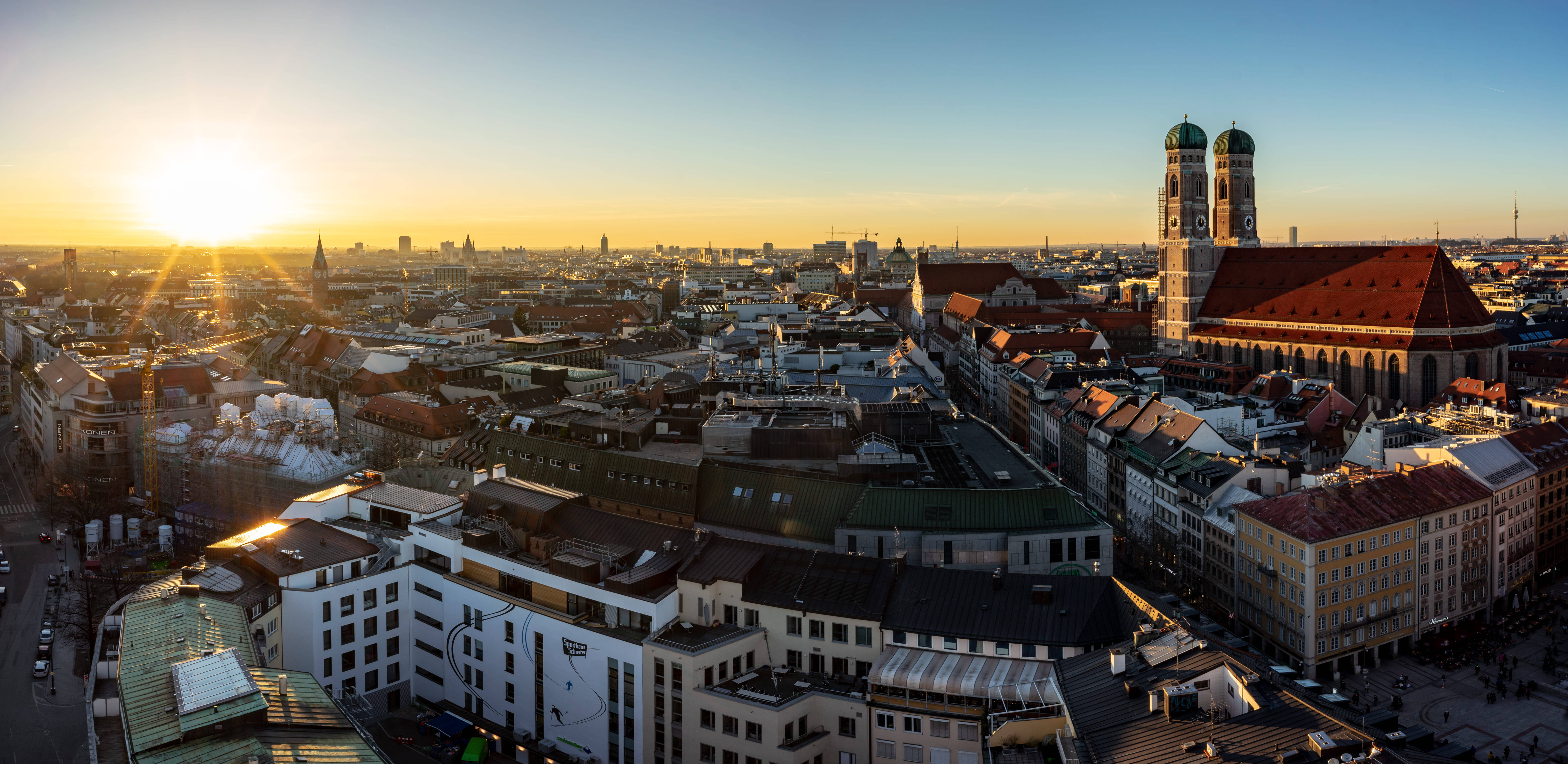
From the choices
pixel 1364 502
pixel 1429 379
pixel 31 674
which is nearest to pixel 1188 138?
pixel 1429 379

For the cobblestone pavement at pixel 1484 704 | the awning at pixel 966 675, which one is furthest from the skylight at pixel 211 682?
the cobblestone pavement at pixel 1484 704

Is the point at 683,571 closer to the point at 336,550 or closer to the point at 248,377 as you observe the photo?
the point at 336,550

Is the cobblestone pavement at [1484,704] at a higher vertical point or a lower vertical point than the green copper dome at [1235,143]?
lower

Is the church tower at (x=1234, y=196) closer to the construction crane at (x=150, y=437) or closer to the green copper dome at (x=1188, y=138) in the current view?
the green copper dome at (x=1188, y=138)

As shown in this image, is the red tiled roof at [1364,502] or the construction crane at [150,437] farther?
the construction crane at [150,437]

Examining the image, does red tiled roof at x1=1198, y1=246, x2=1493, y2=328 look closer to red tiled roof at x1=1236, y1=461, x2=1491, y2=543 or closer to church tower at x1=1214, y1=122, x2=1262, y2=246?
church tower at x1=1214, y1=122, x2=1262, y2=246

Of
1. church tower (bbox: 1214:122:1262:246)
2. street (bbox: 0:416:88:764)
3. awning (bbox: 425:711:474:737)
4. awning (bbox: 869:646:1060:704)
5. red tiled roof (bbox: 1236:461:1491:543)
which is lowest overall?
awning (bbox: 425:711:474:737)

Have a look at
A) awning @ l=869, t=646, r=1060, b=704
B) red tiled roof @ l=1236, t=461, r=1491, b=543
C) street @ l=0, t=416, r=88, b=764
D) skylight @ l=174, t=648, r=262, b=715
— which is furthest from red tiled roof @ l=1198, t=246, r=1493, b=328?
street @ l=0, t=416, r=88, b=764

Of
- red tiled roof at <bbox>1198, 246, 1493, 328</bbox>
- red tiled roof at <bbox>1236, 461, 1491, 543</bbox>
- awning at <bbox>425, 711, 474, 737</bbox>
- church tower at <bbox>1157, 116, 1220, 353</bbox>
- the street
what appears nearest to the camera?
the street
